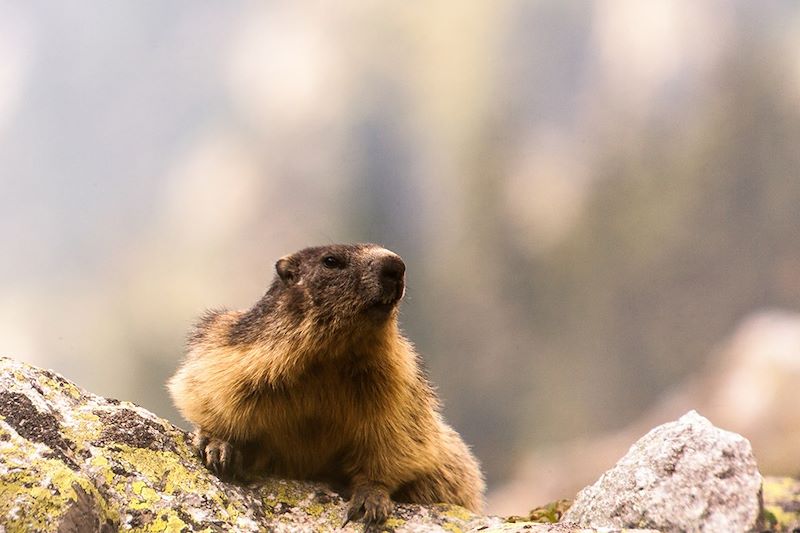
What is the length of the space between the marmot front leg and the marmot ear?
0.73 metres

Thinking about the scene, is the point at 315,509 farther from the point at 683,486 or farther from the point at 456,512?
the point at 683,486

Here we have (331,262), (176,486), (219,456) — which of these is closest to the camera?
(176,486)

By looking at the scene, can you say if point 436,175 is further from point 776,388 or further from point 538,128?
point 776,388

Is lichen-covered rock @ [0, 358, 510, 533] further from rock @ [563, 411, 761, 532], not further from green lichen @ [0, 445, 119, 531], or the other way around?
rock @ [563, 411, 761, 532]

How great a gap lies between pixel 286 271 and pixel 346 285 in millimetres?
385

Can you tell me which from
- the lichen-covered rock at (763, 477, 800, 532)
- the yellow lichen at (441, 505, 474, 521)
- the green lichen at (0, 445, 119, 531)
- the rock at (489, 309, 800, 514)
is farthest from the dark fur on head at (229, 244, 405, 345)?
the rock at (489, 309, 800, 514)

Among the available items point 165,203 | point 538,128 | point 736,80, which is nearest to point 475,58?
point 538,128

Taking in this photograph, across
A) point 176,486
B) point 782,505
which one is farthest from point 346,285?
point 782,505

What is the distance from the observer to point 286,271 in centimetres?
318

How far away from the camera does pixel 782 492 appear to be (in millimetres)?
3230

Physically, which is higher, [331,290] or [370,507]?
[331,290]

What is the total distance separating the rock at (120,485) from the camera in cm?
201

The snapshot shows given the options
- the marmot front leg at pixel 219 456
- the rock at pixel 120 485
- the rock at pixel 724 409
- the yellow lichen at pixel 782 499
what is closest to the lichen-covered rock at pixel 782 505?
the yellow lichen at pixel 782 499

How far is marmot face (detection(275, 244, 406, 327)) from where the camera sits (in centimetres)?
283
